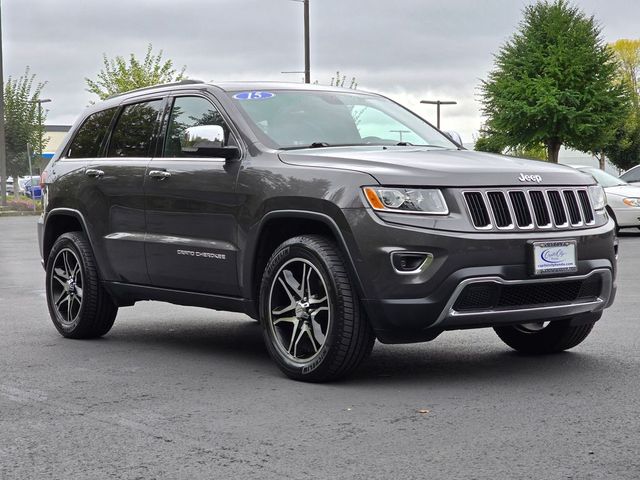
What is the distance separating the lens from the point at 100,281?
8.58 meters

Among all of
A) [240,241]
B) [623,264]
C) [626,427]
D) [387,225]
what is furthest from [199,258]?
[623,264]

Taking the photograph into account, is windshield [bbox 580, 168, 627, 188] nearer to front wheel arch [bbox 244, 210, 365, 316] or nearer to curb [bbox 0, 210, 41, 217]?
front wheel arch [bbox 244, 210, 365, 316]

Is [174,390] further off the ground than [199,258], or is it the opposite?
[199,258]

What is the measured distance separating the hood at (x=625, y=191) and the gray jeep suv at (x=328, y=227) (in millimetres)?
14601

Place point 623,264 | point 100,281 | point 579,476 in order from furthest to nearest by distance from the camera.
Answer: point 623,264, point 100,281, point 579,476

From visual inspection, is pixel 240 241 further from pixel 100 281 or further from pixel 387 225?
pixel 100 281

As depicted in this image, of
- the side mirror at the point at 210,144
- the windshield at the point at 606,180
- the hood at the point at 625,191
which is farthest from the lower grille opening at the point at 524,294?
the windshield at the point at 606,180

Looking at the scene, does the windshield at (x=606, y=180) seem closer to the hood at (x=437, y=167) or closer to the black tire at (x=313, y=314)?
the hood at (x=437, y=167)

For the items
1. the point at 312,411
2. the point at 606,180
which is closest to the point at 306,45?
the point at 606,180

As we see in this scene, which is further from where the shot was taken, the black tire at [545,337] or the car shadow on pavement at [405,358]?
the black tire at [545,337]

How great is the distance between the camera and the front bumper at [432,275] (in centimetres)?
626

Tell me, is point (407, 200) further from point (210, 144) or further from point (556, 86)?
point (556, 86)

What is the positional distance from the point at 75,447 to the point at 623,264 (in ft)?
39.0

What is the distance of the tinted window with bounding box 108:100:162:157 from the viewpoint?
27.3 feet
